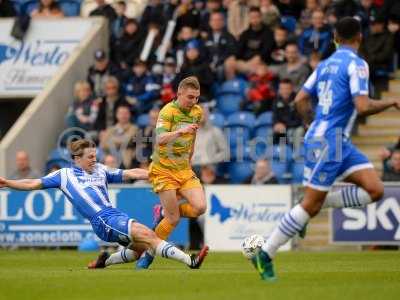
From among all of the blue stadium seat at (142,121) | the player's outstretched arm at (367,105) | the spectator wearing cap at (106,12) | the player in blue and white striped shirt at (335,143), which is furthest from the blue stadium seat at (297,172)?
the player's outstretched arm at (367,105)

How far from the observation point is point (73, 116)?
2461 centimetres

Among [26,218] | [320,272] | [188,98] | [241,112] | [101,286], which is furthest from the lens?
[241,112]

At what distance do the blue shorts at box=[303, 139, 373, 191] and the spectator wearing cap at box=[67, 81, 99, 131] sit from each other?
12.8m

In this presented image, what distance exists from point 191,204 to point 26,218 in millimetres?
6816

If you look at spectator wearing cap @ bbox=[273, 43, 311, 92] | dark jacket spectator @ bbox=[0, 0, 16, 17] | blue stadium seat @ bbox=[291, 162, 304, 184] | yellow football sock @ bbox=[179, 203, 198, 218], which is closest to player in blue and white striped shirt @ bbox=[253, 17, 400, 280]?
yellow football sock @ bbox=[179, 203, 198, 218]

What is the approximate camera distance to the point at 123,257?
14.4 metres

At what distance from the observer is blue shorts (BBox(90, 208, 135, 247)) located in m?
13.8

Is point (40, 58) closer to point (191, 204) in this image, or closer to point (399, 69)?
point (399, 69)

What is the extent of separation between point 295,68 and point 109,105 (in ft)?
12.3

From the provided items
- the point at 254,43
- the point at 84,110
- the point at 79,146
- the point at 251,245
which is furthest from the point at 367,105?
the point at 84,110

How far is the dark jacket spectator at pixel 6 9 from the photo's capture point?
27.0 m

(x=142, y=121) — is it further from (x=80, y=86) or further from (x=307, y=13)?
(x=307, y=13)

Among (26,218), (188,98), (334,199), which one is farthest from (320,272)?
(26,218)

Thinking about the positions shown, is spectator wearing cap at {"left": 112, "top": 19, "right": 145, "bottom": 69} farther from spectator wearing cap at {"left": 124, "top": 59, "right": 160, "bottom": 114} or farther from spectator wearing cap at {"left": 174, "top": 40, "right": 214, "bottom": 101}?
spectator wearing cap at {"left": 174, "top": 40, "right": 214, "bottom": 101}
